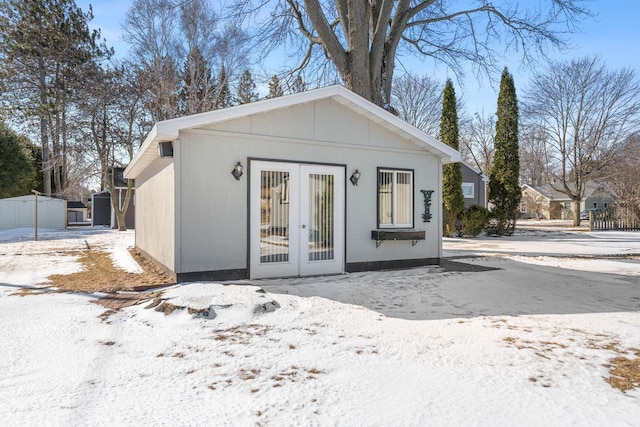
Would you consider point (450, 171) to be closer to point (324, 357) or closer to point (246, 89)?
point (246, 89)

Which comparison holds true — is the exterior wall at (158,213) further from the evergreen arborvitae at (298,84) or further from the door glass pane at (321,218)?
the evergreen arborvitae at (298,84)

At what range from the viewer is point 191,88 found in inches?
727

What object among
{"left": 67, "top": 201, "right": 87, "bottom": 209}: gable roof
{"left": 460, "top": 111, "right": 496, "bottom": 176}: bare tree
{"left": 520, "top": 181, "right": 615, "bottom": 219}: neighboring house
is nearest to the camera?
{"left": 460, "top": 111, "right": 496, "bottom": 176}: bare tree

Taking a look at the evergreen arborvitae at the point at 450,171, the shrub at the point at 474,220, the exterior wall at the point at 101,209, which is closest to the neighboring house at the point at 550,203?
the shrub at the point at 474,220

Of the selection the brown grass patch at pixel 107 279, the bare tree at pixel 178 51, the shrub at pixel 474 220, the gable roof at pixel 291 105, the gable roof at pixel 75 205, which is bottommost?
the brown grass patch at pixel 107 279

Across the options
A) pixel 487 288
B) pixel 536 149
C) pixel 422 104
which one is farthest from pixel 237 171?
pixel 536 149

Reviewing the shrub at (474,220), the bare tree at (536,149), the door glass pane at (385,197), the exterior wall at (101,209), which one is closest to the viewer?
the door glass pane at (385,197)

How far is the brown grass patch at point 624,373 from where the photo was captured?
2697mm

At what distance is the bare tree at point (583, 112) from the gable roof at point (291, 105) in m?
18.9

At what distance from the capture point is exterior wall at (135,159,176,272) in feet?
20.3

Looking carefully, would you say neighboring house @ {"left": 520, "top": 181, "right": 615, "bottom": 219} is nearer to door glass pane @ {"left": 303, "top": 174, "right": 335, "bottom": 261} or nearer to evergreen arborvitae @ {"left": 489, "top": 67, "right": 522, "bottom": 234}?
evergreen arborvitae @ {"left": 489, "top": 67, "right": 522, "bottom": 234}

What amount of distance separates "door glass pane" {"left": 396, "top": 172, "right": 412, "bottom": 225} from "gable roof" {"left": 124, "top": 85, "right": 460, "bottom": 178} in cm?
74

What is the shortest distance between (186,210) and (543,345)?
4.81m

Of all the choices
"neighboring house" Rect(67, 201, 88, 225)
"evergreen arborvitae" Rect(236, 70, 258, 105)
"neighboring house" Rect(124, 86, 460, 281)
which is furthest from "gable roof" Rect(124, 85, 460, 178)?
"neighboring house" Rect(67, 201, 88, 225)
